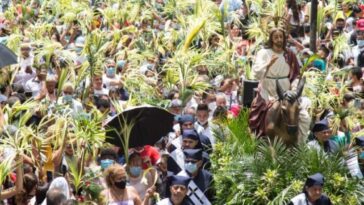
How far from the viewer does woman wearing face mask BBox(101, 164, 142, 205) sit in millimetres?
12328

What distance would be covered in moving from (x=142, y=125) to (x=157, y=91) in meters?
3.59

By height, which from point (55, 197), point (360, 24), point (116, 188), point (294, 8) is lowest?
point (294, 8)

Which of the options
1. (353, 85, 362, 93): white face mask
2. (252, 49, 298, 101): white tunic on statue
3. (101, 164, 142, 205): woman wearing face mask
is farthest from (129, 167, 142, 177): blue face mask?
(353, 85, 362, 93): white face mask

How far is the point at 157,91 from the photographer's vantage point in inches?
712

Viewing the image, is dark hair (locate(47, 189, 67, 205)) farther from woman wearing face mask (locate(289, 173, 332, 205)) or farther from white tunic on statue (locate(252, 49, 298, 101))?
white tunic on statue (locate(252, 49, 298, 101))

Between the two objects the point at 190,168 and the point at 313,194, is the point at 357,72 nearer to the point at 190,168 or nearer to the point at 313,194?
the point at 190,168

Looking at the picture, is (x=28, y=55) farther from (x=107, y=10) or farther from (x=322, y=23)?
(x=322, y=23)

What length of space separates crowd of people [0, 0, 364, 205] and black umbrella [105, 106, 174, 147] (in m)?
0.15

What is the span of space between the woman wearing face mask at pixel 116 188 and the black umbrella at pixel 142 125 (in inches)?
69.0

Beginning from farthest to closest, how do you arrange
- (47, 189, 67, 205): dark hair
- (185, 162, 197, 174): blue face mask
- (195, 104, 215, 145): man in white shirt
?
(195, 104, 215, 145): man in white shirt < (185, 162, 197, 174): blue face mask < (47, 189, 67, 205): dark hair

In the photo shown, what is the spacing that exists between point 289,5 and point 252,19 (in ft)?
6.17

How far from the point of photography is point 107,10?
76.0ft

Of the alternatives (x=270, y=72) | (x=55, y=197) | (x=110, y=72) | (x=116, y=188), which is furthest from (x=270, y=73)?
(x=55, y=197)

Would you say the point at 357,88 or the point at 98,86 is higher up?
the point at 98,86
